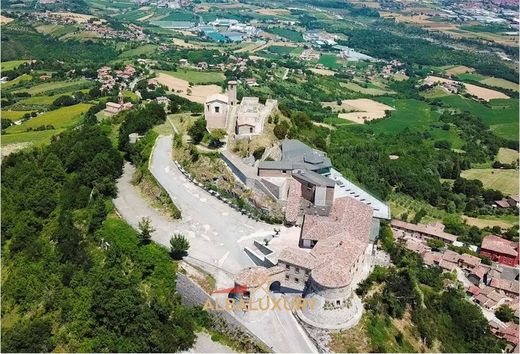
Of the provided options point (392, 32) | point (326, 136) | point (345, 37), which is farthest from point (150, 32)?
point (326, 136)

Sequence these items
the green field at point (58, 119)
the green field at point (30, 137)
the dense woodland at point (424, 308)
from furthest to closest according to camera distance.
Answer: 1. the green field at point (58, 119)
2. the green field at point (30, 137)
3. the dense woodland at point (424, 308)

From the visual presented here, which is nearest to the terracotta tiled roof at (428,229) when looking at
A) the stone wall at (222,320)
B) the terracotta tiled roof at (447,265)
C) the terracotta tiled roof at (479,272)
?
the terracotta tiled roof at (447,265)

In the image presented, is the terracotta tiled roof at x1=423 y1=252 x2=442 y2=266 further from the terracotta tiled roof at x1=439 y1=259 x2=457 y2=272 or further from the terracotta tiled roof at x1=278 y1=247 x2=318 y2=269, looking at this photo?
the terracotta tiled roof at x1=278 y1=247 x2=318 y2=269

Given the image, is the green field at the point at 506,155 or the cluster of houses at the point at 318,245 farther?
the green field at the point at 506,155

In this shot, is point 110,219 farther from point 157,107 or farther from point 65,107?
point 65,107

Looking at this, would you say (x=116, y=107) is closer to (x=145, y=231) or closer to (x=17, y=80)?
(x=145, y=231)

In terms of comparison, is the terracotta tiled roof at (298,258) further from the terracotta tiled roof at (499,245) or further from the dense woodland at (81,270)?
the terracotta tiled roof at (499,245)
